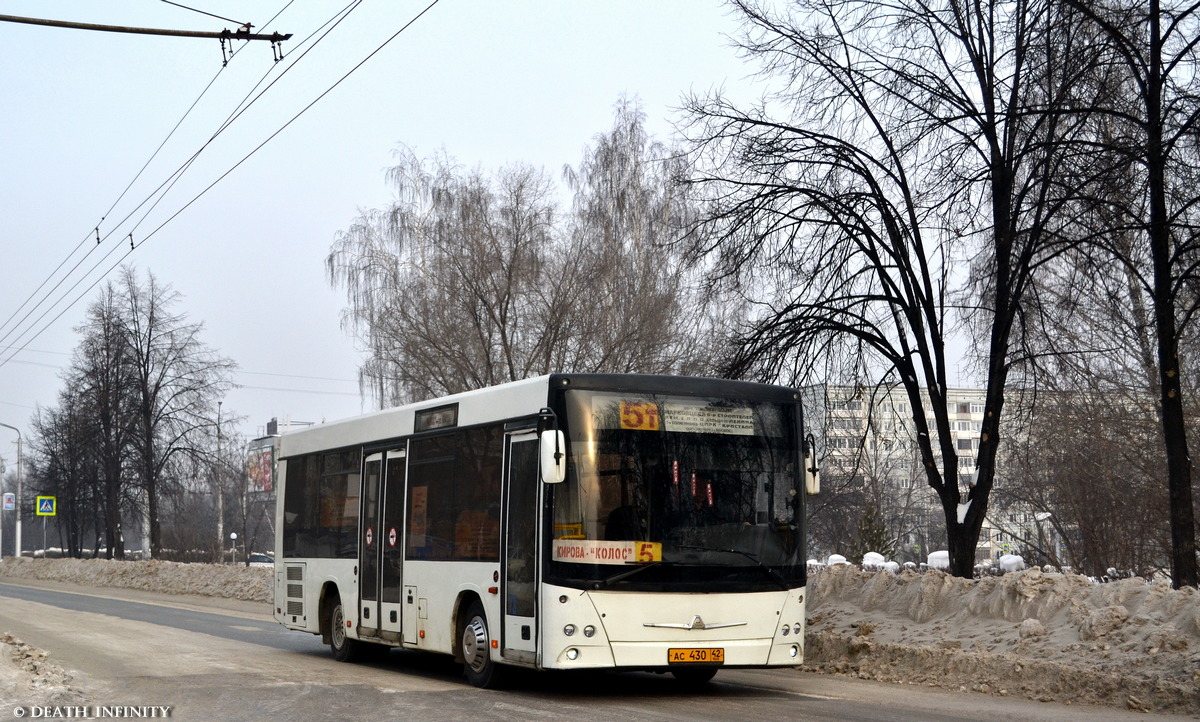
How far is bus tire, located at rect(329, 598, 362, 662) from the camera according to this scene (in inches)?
633

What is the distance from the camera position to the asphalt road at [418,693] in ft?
34.0

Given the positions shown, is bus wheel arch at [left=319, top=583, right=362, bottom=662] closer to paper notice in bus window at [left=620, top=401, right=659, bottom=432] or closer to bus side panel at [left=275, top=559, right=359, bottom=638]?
bus side panel at [left=275, top=559, right=359, bottom=638]

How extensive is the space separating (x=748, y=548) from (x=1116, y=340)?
1830 centimetres

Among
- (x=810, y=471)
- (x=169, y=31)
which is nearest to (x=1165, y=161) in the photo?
(x=810, y=471)

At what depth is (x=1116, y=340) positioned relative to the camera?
1080 inches

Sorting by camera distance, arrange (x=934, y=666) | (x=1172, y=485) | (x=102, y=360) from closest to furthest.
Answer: (x=934, y=666), (x=1172, y=485), (x=102, y=360)

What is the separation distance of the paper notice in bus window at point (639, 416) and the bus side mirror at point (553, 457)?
2.83ft

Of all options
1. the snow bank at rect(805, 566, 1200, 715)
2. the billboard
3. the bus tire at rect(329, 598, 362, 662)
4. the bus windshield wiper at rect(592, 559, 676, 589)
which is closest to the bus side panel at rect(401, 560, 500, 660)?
the bus windshield wiper at rect(592, 559, 676, 589)

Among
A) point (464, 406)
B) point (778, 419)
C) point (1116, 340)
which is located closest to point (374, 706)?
point (464, 406)

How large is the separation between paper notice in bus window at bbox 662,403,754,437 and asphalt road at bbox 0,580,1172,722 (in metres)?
2.45

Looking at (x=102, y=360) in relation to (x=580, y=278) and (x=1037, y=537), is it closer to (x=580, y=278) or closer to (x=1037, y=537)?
(x=580, y=278)

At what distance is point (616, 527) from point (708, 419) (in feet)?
4.75

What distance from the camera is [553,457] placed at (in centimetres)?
1105

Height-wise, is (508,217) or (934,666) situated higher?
(508,217)
